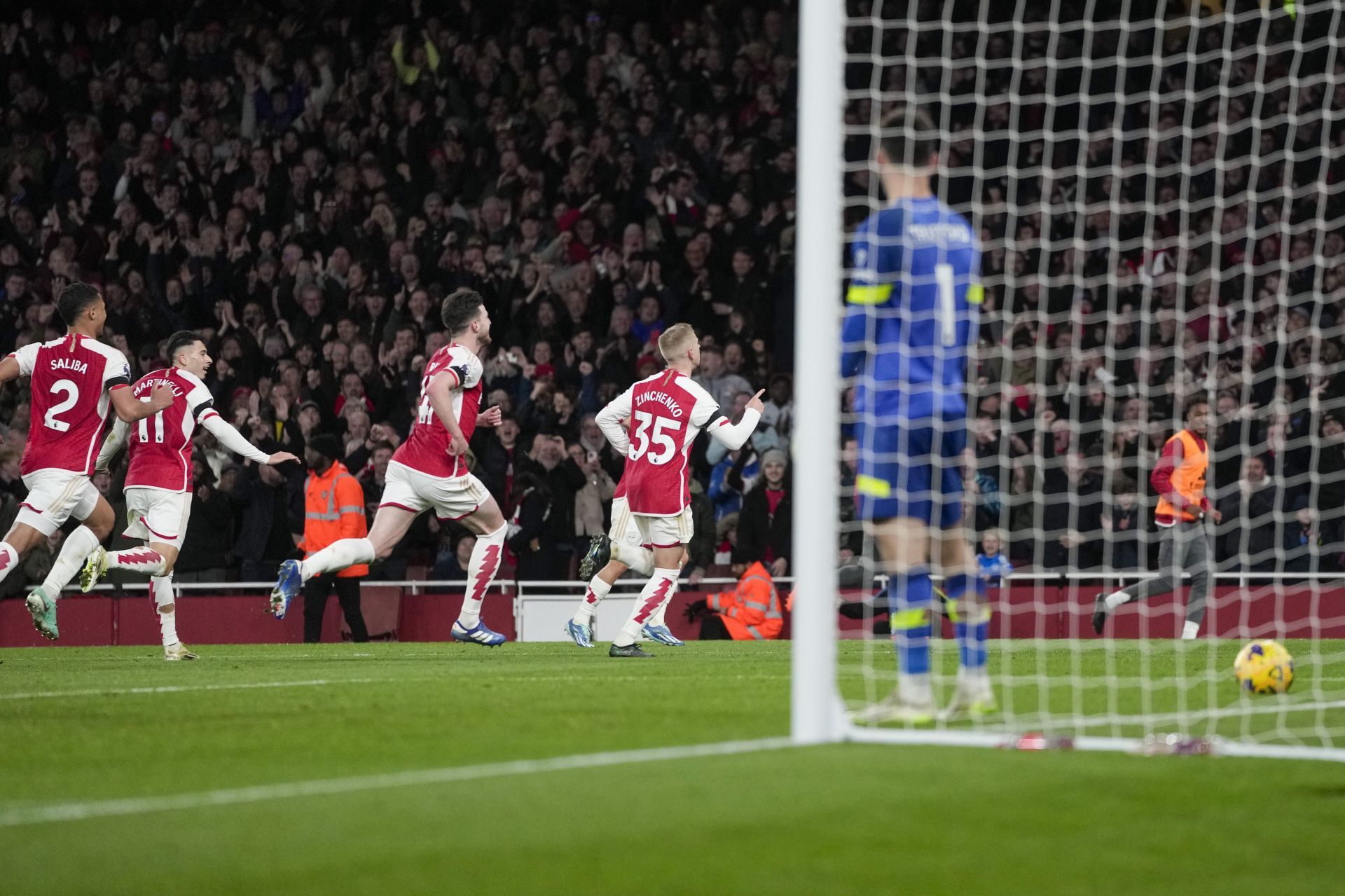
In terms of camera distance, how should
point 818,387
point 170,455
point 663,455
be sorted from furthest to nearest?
1. point 663,455
2. point 170,455
3. point 818,387

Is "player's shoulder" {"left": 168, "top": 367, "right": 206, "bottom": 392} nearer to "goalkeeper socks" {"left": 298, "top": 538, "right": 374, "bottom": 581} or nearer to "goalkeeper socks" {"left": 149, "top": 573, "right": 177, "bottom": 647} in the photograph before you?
"goalkeeper socks" {"left": 149, "top": 573, "right": 177, "bottom": 647}

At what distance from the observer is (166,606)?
38.8ft

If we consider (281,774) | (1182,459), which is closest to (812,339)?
(281,774)

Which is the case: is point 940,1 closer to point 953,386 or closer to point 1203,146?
point 1203,146

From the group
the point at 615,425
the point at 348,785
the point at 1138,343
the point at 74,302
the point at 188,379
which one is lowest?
the point at 348,785

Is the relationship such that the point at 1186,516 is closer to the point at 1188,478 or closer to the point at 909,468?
the point at 1188,478

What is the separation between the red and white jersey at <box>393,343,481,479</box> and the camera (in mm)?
11227

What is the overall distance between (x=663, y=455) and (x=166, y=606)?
343cm

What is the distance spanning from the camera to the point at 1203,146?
1734 centimetres

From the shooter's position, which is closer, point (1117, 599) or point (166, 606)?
point (166, 606)

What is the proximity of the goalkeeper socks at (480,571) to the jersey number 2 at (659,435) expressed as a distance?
3.59 feet

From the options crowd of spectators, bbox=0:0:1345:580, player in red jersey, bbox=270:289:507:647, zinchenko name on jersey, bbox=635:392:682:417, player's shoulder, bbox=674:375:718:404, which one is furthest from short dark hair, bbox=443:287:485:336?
crowd of spectators, bbox=0:0:1345:580

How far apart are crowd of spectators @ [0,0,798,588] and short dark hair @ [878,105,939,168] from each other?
950 centimetres

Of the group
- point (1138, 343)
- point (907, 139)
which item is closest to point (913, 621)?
point (907, 139)
